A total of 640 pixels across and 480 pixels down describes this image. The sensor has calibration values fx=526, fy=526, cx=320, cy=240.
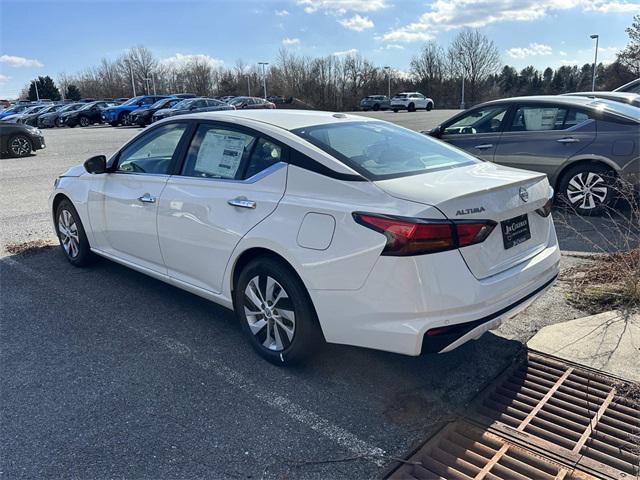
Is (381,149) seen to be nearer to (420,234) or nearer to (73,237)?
(420,234)

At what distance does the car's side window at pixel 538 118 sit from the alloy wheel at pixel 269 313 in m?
5.38

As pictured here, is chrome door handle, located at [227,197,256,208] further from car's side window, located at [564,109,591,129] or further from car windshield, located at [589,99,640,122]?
car windshield, located at [589,99,640,122]

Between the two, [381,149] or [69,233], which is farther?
[69,233]

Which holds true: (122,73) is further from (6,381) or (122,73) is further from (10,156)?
(6,381)

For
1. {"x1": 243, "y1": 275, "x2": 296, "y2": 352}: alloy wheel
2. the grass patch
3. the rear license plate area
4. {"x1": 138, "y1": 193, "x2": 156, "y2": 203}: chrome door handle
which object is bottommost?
the grass patch

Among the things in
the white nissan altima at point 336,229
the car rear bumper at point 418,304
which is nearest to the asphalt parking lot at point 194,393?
the white nissan altima at point 336,229

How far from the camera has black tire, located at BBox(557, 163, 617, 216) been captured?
22.0 feet

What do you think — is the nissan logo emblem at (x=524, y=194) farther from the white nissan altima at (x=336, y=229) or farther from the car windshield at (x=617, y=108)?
the car windshield at (x=617, y=108)

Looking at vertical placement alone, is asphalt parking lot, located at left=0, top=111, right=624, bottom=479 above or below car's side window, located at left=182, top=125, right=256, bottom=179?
below

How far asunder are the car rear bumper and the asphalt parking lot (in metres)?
0.47

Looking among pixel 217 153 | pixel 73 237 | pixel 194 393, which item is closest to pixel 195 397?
pixel 194 393

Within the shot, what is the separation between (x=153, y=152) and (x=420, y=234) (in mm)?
2742

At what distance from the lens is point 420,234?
268 cm

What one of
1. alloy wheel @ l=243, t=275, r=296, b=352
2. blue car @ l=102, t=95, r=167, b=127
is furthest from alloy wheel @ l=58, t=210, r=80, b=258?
blue car @ l=102, t=95, r=167, b=127
